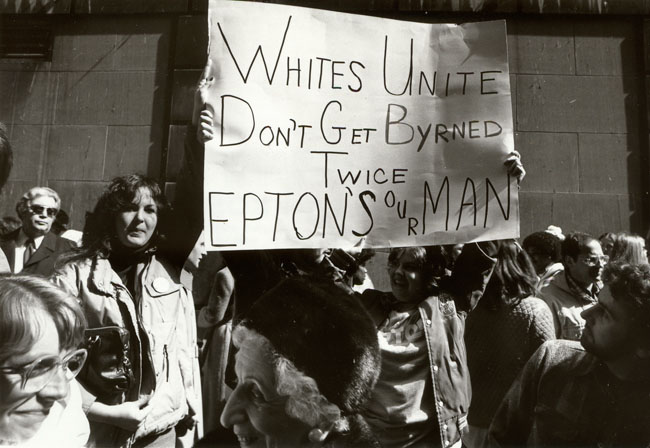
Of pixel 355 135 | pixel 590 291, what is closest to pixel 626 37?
pixel 590 291

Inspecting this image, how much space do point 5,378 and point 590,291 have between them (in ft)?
8.07

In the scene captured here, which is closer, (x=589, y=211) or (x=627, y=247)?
(x=627, y=247)

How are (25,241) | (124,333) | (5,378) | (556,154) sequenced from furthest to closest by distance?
(556,154) → (25,241) → (124,333) → (5,378)

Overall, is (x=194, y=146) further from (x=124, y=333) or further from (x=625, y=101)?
(x=625, y=101)

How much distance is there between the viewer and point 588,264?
3.40 meters

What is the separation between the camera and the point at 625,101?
10.8 feet

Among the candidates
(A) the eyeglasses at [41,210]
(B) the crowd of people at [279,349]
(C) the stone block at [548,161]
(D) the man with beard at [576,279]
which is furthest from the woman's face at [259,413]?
(C) the stone block at [548,161]

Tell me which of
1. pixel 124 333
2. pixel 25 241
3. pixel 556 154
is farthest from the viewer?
pixel 556 154

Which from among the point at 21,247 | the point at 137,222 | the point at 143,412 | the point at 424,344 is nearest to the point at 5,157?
the point at 21,247

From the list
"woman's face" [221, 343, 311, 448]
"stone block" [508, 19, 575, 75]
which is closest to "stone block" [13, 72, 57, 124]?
"woman's face" [221, 343, 311, 448]

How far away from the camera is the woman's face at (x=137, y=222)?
2.71m

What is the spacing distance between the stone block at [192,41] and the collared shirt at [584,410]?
6.42 feet

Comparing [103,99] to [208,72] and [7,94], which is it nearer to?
[7,94]

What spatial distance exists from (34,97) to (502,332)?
2173 mm
